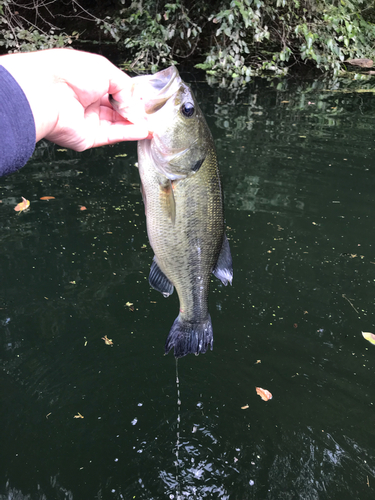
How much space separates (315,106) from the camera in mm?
9320

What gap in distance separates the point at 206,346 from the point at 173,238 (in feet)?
2.33

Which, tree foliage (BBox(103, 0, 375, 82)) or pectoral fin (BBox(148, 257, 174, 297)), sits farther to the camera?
tree foliage (BBox(103, 0, 375, 82))

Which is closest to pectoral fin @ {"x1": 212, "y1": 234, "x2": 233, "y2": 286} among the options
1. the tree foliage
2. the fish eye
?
the fish eye

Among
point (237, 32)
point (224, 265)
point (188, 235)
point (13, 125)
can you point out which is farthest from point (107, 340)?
point (237, 32)

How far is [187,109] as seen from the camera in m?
1.94

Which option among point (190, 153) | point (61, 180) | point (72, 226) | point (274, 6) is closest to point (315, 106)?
point (274, 6)

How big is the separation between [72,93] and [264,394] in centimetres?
227

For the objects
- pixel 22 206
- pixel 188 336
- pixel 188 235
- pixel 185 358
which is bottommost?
pixel 185 358

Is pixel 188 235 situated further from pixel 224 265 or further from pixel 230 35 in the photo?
pixel 230 35

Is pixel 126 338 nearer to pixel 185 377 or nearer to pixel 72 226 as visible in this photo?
pixel 185 377

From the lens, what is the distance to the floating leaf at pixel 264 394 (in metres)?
3.05

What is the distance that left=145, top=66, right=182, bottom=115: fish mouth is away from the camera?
191 centimetres

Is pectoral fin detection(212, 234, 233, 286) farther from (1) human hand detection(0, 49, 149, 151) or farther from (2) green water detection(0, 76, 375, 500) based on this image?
(2) green water detection(0, 76, 375, 500)

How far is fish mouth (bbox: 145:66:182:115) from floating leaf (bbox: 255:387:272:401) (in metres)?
2.04
